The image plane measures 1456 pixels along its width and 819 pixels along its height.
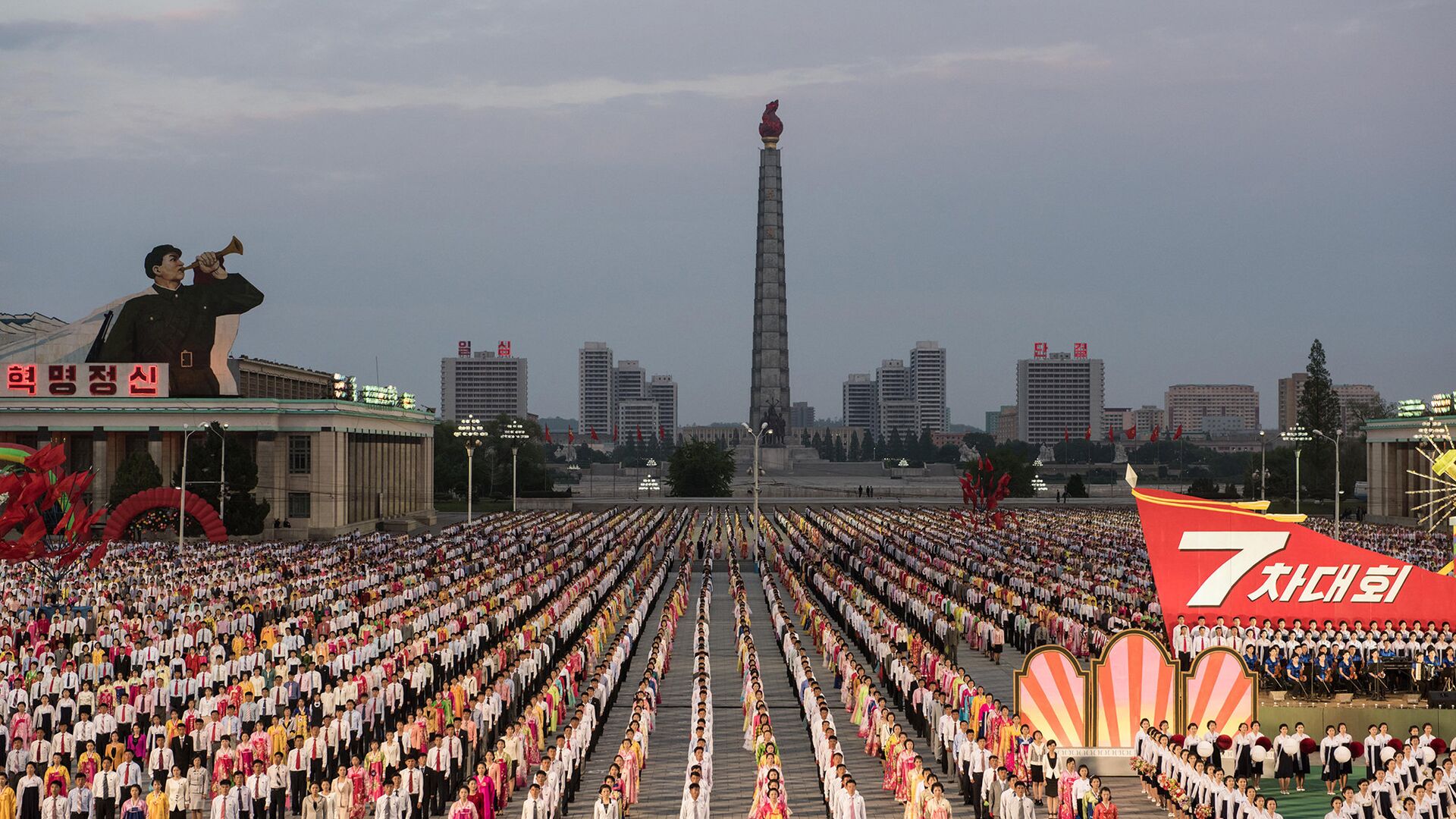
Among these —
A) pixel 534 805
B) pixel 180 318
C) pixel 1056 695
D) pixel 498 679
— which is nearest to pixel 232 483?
pixel 180 318

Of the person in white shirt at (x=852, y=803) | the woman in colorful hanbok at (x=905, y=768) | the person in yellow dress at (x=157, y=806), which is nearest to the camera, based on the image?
the person in white shirt at (x=852, y=803)

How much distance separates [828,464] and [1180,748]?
14706 cm

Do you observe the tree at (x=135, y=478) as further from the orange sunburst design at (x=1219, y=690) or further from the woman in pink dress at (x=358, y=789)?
the orange sunburst design at (x=1219, y=690)

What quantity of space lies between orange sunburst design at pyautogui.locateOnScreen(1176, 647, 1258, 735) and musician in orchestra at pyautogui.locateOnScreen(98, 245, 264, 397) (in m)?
52.6

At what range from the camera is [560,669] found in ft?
68.7

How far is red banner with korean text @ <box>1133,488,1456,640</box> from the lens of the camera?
20203 millimetres

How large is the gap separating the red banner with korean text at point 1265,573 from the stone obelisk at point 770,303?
13618 centimetres

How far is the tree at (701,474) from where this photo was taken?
102 m

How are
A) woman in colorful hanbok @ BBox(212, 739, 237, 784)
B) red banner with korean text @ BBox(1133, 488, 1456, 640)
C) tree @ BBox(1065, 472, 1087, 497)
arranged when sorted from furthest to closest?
tree @ BBox(1065, 472, 1087, 497) < red banner with korean text @ BBox(1133, 488, 1456, 640) < woman in colorful hanbok @ BBox(212, 739, 237, 784)

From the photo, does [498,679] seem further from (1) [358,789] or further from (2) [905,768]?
(2) [905,768]

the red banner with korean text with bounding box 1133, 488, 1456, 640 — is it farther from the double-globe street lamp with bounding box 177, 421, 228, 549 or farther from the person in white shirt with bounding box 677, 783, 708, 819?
the double-globe street lamp with bounding box 177, 421, 228, 549

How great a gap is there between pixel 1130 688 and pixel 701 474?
84.7m

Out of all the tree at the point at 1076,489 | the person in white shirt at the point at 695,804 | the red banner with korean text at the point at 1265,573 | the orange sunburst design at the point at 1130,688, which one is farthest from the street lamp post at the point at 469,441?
the person in white shirt at the point at 695,804

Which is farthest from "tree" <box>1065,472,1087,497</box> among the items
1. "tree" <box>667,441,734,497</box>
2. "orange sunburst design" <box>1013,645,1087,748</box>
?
"orange sunburst design" <box>1013,645,1087,748</box>
